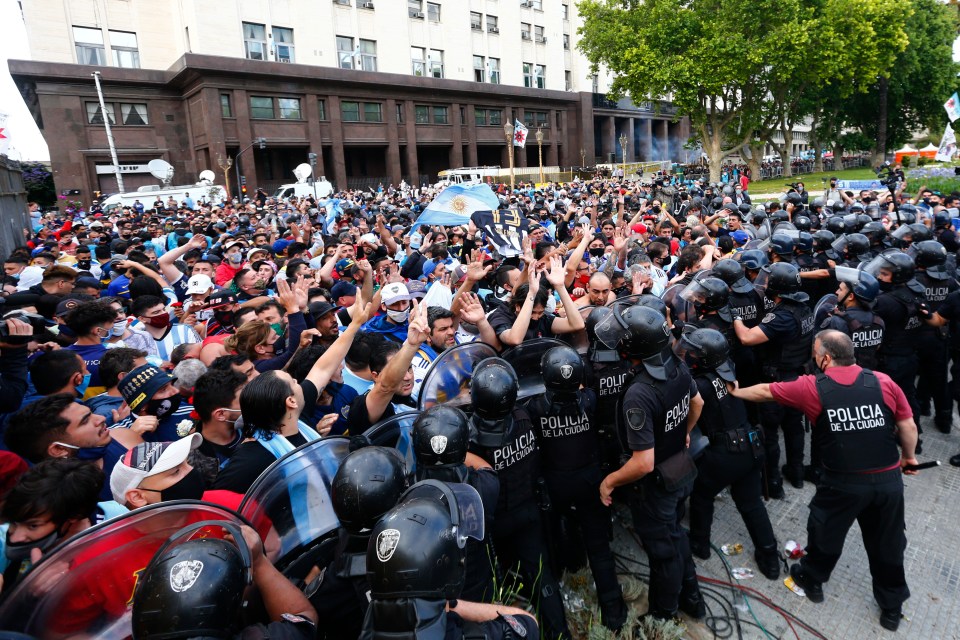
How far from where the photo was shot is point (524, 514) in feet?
10.1

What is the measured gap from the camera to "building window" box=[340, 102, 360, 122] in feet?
118

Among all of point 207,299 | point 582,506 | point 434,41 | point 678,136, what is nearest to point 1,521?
point 582,506

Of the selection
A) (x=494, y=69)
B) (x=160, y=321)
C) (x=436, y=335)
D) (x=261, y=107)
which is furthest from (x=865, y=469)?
(x=494, y=69)

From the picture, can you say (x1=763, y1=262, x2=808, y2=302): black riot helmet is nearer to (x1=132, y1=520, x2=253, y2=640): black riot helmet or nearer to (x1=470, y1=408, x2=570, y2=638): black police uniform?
(x1=470, y1=408, x2=570, y2=638): black police uniform

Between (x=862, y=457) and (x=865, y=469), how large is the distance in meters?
0.08

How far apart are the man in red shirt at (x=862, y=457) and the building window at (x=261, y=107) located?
35406 mm

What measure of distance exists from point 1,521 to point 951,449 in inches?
290

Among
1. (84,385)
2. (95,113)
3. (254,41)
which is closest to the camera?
(84,385)

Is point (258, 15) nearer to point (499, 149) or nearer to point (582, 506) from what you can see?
point (499, 149)

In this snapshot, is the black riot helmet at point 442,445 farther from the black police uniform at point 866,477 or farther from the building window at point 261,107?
the building window at point 261,107

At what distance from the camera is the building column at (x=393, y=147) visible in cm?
3772

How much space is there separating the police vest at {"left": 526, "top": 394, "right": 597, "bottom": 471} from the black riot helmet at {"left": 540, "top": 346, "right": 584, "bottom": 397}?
145 mm

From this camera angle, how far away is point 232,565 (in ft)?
5.36

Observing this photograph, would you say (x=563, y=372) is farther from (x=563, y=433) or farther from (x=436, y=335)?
(x=436, y=335)
